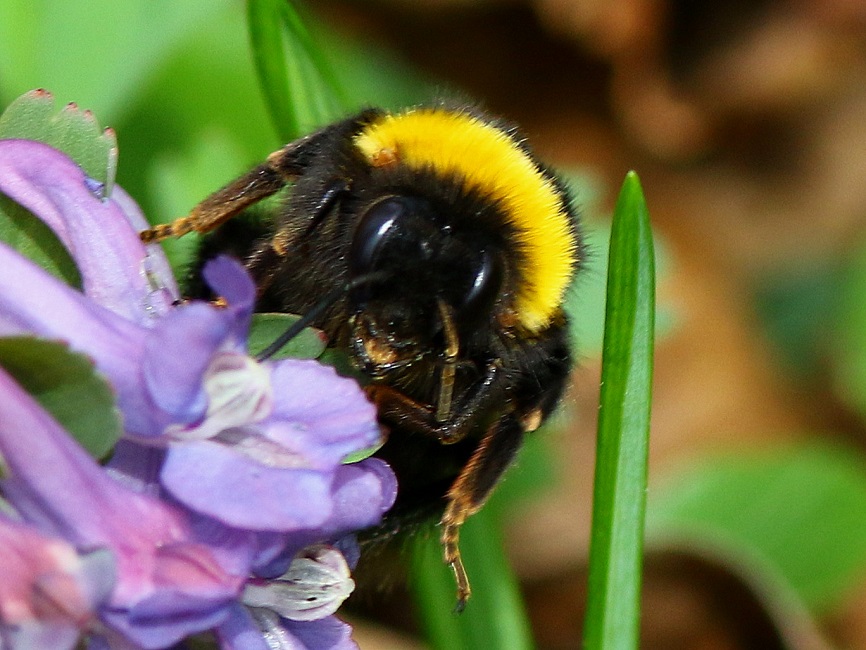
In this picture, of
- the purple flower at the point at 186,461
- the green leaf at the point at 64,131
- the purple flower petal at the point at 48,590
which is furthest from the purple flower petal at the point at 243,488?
the green leaf at the point at 64,131

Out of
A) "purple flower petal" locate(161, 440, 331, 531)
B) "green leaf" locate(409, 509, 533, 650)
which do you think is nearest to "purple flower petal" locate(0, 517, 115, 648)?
"purple flower petal" locate(161, 440, 331, 531)

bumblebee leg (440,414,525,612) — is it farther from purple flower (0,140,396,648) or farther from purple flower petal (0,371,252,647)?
purple flower petal (0,371,252,647)

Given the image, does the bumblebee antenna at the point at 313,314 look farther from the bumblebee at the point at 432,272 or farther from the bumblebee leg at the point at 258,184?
the bumblebee leg at the point at 258,184

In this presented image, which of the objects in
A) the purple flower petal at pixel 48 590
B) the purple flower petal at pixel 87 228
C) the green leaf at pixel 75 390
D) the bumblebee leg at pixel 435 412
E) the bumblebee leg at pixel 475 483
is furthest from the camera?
the bumblebee leg at pixel 475 483

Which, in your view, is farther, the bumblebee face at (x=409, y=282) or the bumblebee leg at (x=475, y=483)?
→ the bumblebee leg at (x=475, y=483)

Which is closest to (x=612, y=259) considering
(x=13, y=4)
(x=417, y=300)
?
(x=417, y=300)
